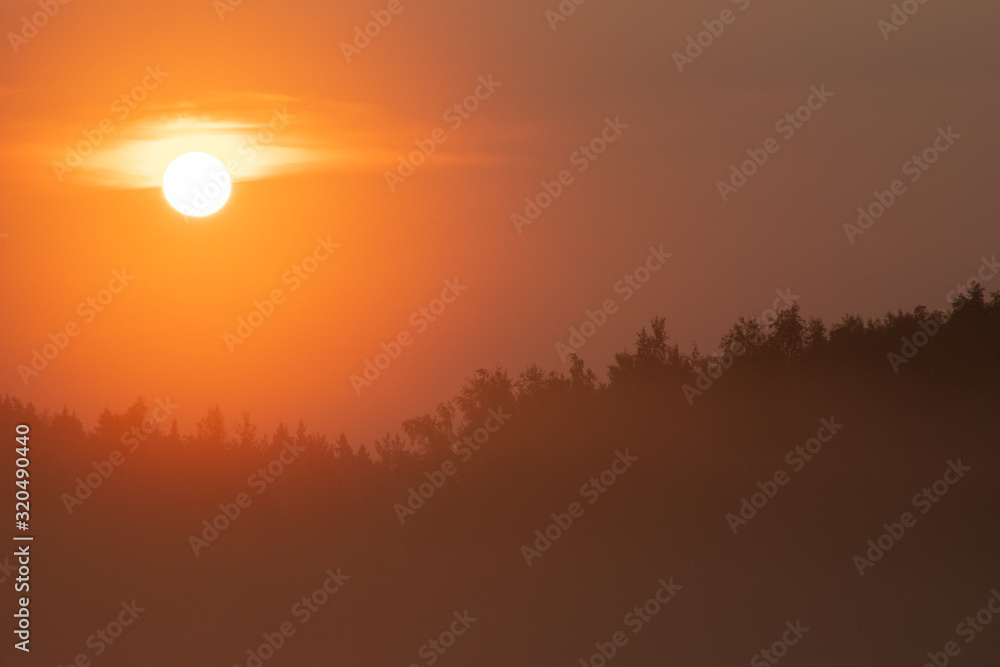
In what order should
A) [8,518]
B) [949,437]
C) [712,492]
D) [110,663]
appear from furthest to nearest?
[8,518], [712,492], [949,437], [110,663]

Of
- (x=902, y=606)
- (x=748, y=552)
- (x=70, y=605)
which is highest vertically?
(x=70, y=605)

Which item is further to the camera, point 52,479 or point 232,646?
point 52,479

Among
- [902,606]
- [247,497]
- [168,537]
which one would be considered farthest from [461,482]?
[902,606]

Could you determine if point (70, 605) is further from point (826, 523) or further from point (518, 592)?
point (826, 523)

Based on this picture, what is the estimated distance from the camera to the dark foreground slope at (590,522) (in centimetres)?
4862

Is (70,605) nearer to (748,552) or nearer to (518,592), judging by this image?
(518,592)

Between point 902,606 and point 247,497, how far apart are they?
27.3m

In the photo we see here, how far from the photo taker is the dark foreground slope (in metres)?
48.6

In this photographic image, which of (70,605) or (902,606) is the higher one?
(70,605)

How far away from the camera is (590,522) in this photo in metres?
55.1

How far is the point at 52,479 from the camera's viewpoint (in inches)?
2314

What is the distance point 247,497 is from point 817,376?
2453 cm

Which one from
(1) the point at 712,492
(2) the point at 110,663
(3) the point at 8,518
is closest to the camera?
(2) the point at 110,663

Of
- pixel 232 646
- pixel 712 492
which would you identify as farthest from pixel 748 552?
pixel 232 646
